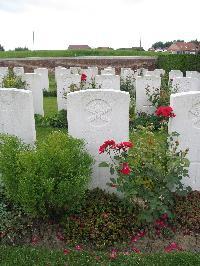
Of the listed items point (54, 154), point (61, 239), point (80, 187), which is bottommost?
point (61, 239)

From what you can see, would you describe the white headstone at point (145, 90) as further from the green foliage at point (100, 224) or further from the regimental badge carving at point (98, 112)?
the green foliage at point (100, 224)

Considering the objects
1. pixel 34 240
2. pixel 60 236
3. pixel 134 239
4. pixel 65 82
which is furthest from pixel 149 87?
pixel 34 240

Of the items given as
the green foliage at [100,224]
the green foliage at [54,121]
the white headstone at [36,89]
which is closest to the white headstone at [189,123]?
Answer: the green foliage at [100,224]

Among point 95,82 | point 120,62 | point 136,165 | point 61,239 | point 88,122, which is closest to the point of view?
point 61,239

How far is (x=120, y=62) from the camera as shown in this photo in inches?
917

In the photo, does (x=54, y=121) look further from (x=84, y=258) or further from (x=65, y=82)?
(x=84, y=258)

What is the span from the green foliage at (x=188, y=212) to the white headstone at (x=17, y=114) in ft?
7.12

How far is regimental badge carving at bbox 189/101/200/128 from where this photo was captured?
16.6 ft

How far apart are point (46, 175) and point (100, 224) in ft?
2.75

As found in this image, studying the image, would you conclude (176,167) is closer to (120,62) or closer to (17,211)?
(17,211)

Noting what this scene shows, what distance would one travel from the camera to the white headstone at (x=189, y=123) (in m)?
5.03

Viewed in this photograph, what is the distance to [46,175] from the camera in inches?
169

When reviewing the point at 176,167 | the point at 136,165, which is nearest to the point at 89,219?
the point at 136,165

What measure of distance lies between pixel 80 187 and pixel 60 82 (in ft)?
23.2
